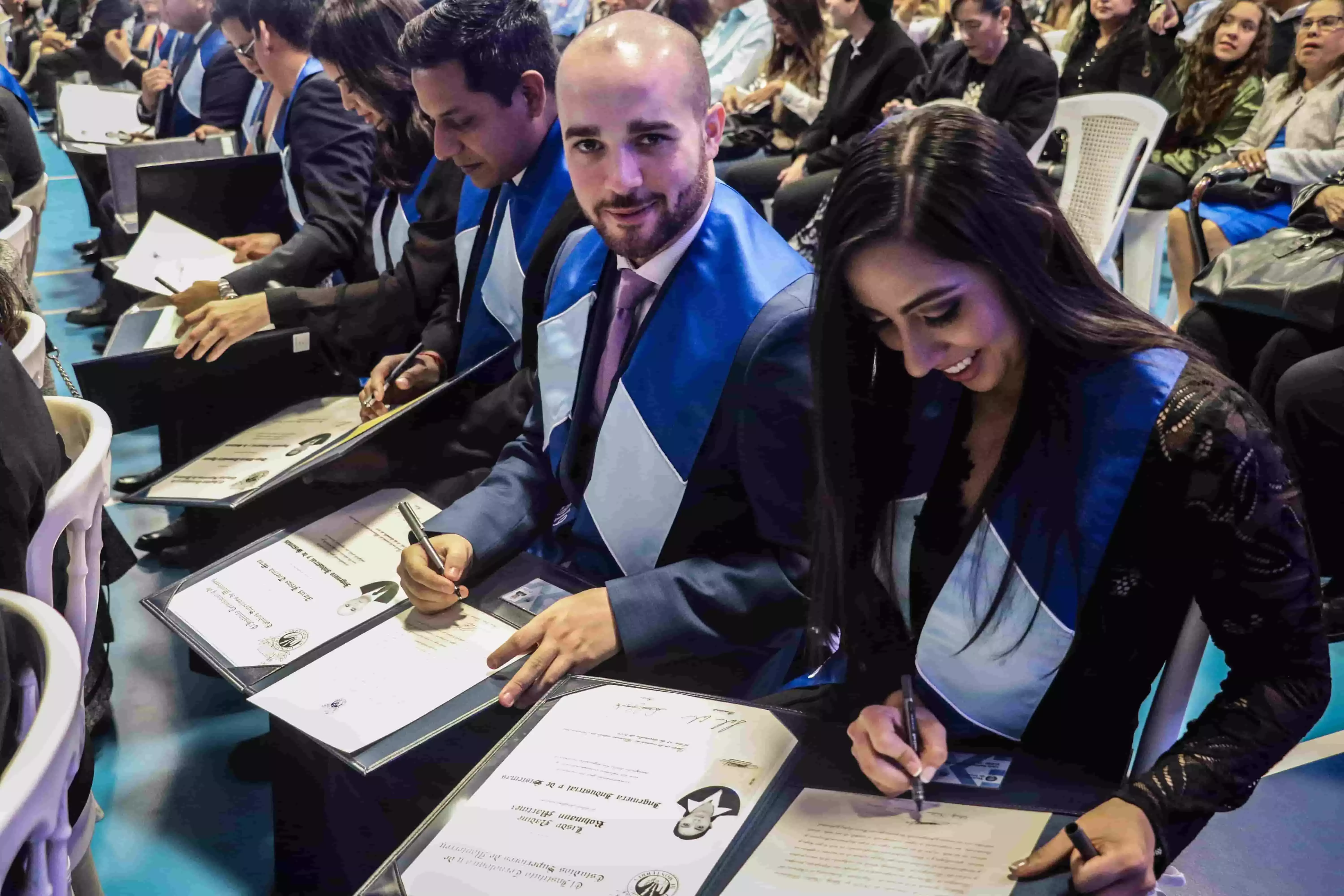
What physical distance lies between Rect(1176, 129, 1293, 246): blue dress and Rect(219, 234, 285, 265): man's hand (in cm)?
275

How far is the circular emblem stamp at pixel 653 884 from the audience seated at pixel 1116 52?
4125 millimetres

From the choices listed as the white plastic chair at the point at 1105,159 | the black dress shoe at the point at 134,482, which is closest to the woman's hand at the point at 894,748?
the black dress shoe at the point at 134,482

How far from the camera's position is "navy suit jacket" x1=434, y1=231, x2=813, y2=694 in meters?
1.30

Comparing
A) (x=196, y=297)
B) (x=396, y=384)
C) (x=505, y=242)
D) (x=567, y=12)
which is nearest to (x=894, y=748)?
(x=505, y=242)

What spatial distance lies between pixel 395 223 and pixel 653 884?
1861 mm

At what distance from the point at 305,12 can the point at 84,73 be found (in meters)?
9.53

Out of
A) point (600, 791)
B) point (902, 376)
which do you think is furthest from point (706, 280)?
point (600, 791)

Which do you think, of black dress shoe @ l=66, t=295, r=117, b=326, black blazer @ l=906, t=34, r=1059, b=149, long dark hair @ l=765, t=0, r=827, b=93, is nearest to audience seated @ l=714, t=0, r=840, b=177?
long dark hair @ l=765, t=0, r=827, b=93

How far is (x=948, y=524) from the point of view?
1143 mm

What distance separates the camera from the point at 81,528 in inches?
44.8

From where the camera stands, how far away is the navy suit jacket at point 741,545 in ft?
4.27

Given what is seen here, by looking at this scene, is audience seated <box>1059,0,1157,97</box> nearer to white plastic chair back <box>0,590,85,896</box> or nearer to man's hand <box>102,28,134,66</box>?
white plastic chair back <box>0,590,85,896</box>

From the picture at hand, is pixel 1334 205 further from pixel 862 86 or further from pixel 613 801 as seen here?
pixel 862 86

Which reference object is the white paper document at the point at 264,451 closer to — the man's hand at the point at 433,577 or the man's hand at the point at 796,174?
the man's hand at the point at 433,577
